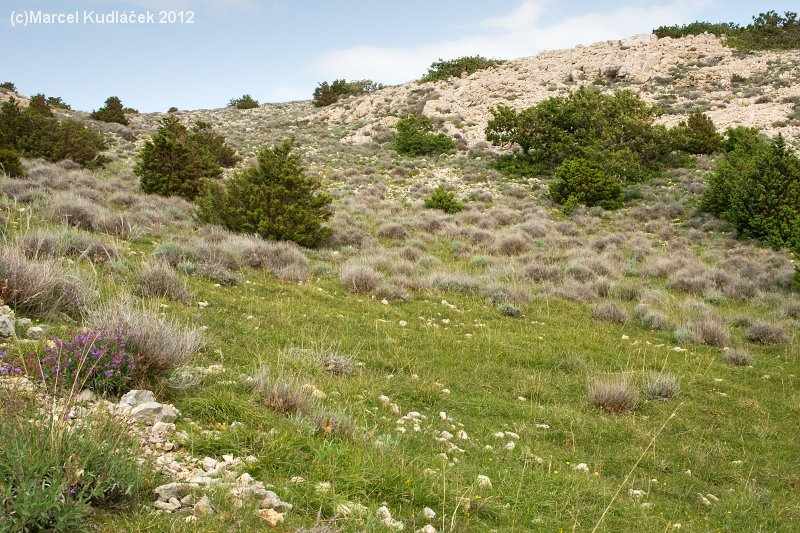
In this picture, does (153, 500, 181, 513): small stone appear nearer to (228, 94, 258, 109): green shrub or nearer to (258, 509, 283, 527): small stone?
(258, 509, 283, 527): small stone

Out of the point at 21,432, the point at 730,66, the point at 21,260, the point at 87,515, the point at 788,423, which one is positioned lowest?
the point at 788,423

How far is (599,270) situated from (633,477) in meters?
9.94

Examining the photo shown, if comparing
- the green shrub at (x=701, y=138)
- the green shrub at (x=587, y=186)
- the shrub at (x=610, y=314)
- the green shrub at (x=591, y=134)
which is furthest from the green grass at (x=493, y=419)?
the green shrub at (x=701, y=138)

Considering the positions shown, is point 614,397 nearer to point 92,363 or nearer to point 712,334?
point 712,334

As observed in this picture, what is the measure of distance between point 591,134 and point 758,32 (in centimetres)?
2884

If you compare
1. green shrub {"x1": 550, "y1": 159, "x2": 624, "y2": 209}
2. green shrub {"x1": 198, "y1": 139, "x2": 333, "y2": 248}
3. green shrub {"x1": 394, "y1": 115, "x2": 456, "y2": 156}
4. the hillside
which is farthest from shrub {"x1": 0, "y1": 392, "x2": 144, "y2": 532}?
green shrub {"x1": 394, "y1": 115, "x2": 456, "y2": 156}

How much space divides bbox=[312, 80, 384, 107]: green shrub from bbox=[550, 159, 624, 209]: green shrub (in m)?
32.9

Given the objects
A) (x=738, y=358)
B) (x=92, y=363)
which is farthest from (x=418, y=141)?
(x=92, y=363)

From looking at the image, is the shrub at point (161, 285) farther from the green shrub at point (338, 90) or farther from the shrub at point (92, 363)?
the green shrub at point (338, 90)

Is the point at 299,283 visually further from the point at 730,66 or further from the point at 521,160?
the point at 730,66

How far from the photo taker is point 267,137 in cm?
3803

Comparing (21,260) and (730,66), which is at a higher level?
(730,66)

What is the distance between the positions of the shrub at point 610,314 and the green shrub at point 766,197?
→ 8.56 metres

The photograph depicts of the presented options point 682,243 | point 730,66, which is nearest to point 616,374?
point 682,243
